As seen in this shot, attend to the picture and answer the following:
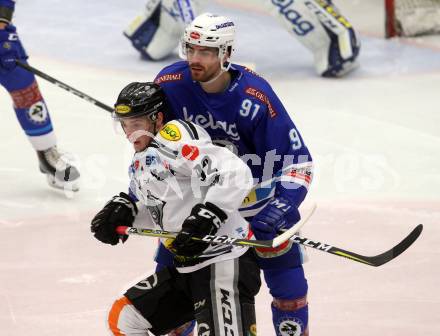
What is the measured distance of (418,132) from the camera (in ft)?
22.1

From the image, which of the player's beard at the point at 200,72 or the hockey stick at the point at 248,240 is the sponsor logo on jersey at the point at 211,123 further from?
the hockey stick at the point at 248,240

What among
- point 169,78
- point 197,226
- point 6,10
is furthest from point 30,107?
point 197,226

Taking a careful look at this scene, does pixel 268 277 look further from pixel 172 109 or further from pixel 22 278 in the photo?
pixel 22 278

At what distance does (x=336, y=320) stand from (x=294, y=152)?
118 centimetres

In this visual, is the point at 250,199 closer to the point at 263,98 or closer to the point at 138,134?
the point at 263,98

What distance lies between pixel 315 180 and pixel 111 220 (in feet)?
9.09

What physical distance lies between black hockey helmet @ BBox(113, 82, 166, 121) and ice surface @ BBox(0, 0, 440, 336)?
1311mm

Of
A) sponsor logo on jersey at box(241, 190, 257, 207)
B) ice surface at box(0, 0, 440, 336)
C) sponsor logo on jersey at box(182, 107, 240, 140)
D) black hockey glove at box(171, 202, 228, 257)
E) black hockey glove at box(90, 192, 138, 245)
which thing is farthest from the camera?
ice surface at box(0, 0, 440, 336)

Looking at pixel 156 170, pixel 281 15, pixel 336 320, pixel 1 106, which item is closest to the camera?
pixel 156 170

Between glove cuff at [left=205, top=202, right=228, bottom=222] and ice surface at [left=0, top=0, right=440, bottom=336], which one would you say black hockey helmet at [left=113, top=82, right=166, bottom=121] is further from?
ice surface at [left=0, top=0, right=440, bottom=336]

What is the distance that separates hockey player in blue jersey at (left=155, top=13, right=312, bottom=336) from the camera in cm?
342

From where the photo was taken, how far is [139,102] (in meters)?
3.27

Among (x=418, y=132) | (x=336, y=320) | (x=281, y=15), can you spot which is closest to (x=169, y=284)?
(x=336, y=320)

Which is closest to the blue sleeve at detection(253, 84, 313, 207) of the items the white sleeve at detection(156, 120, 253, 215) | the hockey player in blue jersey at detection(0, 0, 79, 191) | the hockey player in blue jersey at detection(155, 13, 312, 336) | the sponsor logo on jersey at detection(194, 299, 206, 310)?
the hockey player in blue jersey at detection(155, 13, 312, 336)
